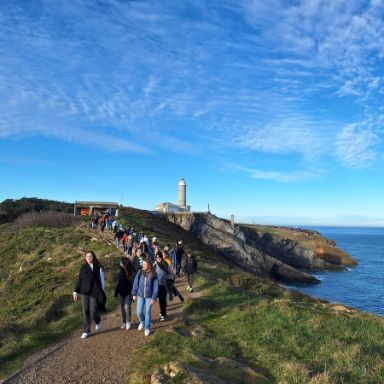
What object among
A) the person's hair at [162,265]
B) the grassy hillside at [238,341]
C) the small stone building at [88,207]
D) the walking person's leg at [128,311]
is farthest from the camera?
the small stone building at [88,207]

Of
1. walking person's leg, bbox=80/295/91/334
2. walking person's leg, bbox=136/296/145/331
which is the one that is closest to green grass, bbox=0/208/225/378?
walking person's leg, bbox=80/295/91/334

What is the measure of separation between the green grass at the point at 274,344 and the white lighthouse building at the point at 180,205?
201ft

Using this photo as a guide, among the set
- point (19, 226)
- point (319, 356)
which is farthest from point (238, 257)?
point (319, 356)

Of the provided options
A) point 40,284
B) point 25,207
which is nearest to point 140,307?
point 40,284

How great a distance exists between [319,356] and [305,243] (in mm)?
77213

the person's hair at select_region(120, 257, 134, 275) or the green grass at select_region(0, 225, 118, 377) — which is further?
the person's hair at select_region(120, 257, 134, 275)

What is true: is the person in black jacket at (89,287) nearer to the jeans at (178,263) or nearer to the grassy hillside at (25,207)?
the jeans at (178,263)

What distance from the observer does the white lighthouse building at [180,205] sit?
75500 mm

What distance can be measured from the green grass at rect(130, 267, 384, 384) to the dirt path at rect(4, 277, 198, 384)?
0.49 metres

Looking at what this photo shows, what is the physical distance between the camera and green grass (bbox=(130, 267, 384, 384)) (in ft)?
26.8

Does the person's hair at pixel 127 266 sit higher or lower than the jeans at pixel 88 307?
higher

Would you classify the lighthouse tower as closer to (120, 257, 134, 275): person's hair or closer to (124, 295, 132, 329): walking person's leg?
(120, 257, 134, 275): person's hair

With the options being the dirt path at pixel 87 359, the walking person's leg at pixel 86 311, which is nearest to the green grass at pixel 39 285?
the dirt path at pixel 87 359

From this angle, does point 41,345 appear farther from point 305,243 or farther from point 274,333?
point 305,243
